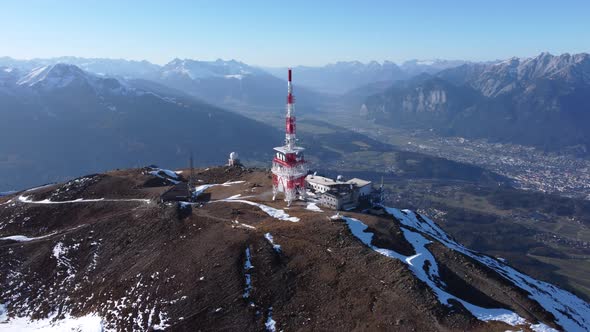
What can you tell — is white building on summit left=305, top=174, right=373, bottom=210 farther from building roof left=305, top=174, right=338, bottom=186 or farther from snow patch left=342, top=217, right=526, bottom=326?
snow patch left=342, top=217, right=526, bottom=326

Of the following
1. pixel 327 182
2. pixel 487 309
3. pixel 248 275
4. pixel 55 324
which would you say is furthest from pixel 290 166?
pixel 55 324

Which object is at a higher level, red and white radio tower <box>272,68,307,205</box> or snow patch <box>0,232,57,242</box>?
red and white radio tower <box>272,68,307,205</box>

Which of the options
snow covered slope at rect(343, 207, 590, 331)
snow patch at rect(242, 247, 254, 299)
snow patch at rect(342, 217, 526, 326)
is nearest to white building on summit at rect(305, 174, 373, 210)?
snow covered slope at rect(343, 207, 590, 331)

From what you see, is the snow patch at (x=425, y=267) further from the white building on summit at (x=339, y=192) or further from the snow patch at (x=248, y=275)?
the snow patch at (x=248, y=275)

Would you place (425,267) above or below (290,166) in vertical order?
below

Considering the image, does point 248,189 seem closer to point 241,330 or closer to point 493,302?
point 241,330

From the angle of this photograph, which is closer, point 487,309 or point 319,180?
point 487,309

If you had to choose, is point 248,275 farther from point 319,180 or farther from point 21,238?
point 21,238

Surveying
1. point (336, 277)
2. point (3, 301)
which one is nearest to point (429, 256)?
point (336, 277)

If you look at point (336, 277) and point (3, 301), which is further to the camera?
point (3, 301)
